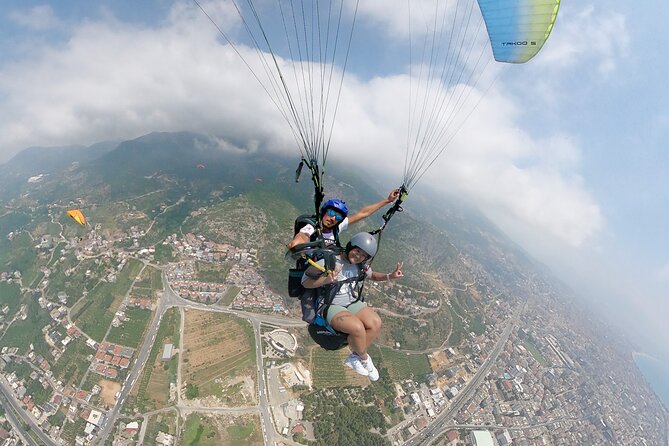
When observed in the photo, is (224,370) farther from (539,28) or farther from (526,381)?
(526,381)

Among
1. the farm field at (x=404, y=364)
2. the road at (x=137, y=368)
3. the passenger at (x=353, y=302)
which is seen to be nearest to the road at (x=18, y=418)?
the road at (x=137, y=368)

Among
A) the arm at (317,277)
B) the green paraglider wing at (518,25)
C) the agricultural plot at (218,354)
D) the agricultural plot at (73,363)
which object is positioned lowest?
the agricultural plot at (73,363)

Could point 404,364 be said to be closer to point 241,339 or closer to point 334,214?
point 241,339

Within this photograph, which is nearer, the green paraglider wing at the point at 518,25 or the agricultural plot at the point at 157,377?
the green paraglider wing at the point at 518,25

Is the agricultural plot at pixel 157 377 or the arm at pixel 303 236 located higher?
the arm at pixel 303 236

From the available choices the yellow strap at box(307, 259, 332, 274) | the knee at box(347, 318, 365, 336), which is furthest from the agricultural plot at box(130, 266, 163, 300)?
the yellow strap at box(307, 259, 332, 274)

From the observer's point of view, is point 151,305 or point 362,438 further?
point 151,305

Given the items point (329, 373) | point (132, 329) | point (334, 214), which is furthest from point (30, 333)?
point (334, 214)

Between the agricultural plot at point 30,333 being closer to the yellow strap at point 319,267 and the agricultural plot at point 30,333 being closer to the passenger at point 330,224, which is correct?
the passenger at point 330,224

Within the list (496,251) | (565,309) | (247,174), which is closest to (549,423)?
(565,309)
